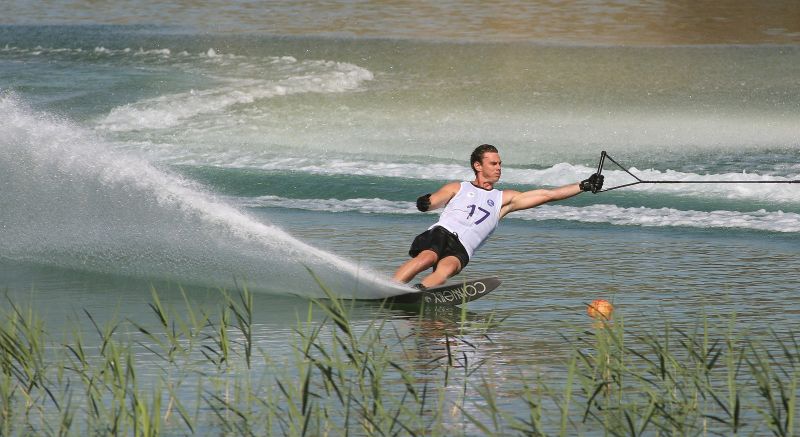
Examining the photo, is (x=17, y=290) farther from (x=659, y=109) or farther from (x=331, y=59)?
(x=331, y=59)

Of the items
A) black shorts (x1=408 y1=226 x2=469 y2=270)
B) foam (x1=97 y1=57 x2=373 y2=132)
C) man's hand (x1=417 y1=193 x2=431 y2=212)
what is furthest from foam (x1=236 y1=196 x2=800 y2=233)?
foam (x1=97 y1=57 x2=373 y2=132)

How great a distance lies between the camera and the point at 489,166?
9.91 meters

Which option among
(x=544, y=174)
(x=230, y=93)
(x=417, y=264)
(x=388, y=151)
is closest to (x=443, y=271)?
(x=417, y=264)

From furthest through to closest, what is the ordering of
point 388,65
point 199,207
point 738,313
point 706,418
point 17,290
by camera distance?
point 388,65 < point 199,207 < point 17,290 < point 738,313 < point 706,418

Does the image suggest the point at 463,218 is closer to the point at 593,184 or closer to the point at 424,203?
the point at 424,203

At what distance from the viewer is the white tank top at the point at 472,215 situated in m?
9.99

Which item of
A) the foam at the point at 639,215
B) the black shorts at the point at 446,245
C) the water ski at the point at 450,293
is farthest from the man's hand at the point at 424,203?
the foam at the point at 639,215

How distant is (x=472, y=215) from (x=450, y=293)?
0.74 meters

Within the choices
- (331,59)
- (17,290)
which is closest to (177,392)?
(17,290)

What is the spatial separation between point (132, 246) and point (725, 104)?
22519 mm

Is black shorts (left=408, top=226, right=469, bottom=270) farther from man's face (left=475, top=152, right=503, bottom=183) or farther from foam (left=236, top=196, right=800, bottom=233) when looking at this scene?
foam (left=236, top=196, right=800, bottom=233)

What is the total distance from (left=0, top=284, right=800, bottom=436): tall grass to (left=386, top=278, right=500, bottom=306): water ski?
1.60 metres

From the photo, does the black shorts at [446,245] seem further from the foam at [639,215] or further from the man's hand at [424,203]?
the foam at [639,215]

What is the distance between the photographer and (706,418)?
6.12 m
